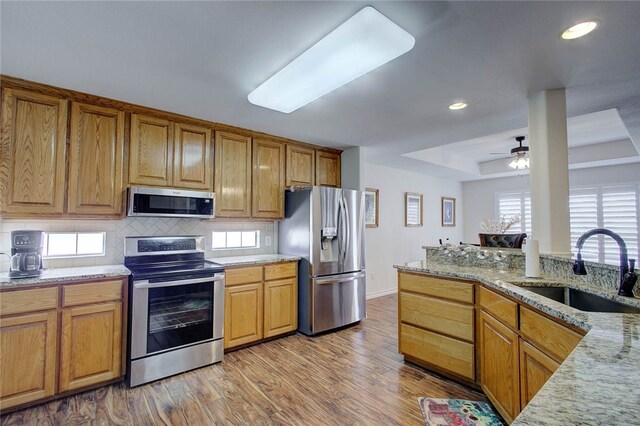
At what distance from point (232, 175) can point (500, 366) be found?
9.63 feet

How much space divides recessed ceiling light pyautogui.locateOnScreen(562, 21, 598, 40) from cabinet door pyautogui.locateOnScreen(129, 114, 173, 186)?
3133 millimetres

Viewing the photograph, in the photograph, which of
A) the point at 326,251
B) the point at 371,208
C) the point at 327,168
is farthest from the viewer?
the point at 371,208

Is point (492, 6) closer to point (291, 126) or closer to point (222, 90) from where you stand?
point (222, 90)

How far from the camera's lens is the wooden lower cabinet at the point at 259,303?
10.2ft

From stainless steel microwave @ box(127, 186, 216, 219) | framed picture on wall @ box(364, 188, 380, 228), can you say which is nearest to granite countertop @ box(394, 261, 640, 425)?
stainless steel microwave @ box(127, 186, 216, 219)

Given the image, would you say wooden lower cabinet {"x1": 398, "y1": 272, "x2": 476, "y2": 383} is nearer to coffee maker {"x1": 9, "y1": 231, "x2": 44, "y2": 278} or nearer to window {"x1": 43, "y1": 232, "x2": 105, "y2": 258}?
window {"x1": 43, "y1": 232, "x2": 105, "y2": 258}

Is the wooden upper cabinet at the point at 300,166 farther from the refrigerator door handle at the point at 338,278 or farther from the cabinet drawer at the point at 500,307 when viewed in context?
the cabinet drawer at the point at 500,307

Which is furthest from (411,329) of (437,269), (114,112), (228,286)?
(114,112)

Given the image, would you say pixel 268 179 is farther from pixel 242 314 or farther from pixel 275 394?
pixel 275 394

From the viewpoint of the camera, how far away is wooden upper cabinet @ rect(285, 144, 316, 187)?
155 inches

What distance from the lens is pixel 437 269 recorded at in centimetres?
268

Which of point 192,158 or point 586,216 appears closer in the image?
point 192,158

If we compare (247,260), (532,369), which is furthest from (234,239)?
(532,369)

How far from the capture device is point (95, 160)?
2.66 metres
